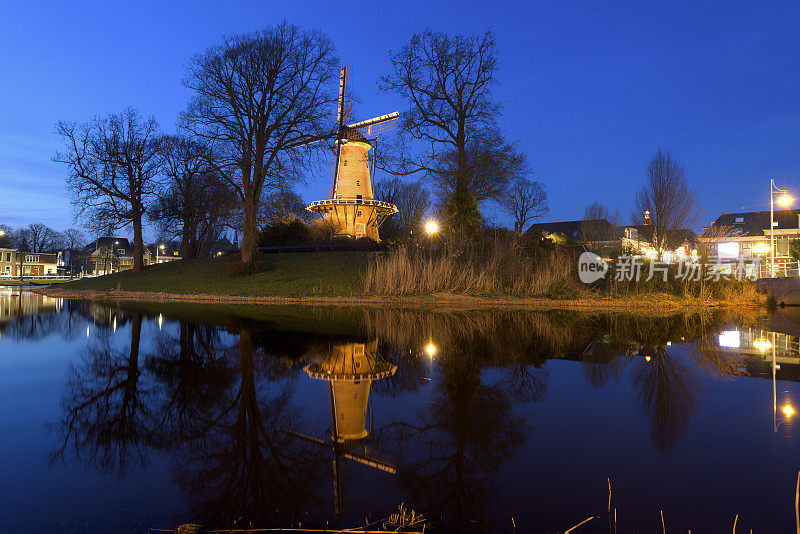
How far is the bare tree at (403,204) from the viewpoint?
49.3m

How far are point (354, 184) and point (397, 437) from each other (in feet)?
112

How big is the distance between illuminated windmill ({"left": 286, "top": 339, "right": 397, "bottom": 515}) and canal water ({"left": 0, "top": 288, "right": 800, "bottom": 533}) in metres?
0.03

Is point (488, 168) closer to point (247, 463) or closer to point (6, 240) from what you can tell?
point (247, 463)

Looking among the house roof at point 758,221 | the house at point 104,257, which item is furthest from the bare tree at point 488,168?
the house at point 104,257

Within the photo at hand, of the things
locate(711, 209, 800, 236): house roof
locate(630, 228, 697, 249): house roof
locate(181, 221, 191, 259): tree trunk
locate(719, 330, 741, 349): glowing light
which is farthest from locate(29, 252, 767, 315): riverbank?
locate(711, 209, 800, 236): house roof

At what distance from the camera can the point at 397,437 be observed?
3.82 metres

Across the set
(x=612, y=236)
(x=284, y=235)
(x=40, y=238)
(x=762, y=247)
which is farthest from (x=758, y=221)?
(x=40, y=238)

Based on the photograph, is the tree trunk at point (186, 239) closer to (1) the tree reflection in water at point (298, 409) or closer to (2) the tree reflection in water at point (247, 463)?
(1) the tree reflection in water at point (298, 409)

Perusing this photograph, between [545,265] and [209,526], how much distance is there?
17.9m

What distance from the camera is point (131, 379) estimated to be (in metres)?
5.80

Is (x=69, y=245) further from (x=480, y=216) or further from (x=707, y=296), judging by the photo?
(x=707, y=296)

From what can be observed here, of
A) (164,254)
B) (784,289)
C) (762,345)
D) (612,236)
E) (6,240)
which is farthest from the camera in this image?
(164,254)

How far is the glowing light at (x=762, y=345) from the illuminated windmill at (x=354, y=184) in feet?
94.7

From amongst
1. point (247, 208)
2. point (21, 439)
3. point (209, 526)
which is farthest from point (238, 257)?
point (209, 526)
